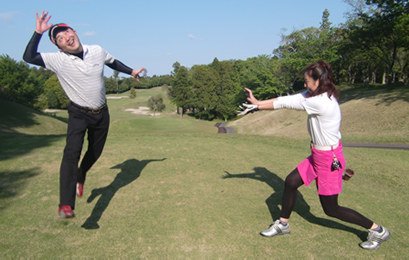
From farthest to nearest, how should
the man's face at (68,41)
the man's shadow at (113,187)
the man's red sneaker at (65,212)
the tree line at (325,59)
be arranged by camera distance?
the tree line at (325,59)
the man's shadow at (113,187)
the man's face at (68,41)
the man's red sneaker at (65,212)

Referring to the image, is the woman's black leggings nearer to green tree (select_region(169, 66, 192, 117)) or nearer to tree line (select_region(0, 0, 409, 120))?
tree line (select_region(0, 0, 409, 120))

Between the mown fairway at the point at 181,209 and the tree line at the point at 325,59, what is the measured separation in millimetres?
20577

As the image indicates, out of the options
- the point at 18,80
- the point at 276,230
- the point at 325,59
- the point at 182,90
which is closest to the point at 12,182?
the point at 276,230

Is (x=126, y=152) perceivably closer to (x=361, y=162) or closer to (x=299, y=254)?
(x=299, y=254)

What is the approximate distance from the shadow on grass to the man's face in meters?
3.36

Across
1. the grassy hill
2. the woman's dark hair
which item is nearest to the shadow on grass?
the woman's dark hair

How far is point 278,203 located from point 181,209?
208 centimetres

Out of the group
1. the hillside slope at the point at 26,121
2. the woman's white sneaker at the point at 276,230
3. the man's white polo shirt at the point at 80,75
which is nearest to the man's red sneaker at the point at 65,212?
the man's white polo shirt at the point at 80,75

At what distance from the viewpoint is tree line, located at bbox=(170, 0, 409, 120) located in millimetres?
37906

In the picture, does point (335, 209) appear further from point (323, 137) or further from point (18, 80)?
point (18, 80)

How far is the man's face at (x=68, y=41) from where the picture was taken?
4.32 m

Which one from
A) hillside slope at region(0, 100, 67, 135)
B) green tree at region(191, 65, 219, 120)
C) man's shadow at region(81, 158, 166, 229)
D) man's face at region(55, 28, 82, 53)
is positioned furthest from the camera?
green tree at region(191, 65, 219, 120)

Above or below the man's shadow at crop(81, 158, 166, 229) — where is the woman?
above

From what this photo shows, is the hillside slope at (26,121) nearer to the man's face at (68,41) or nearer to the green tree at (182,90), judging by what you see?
the man's face at (68,41)
